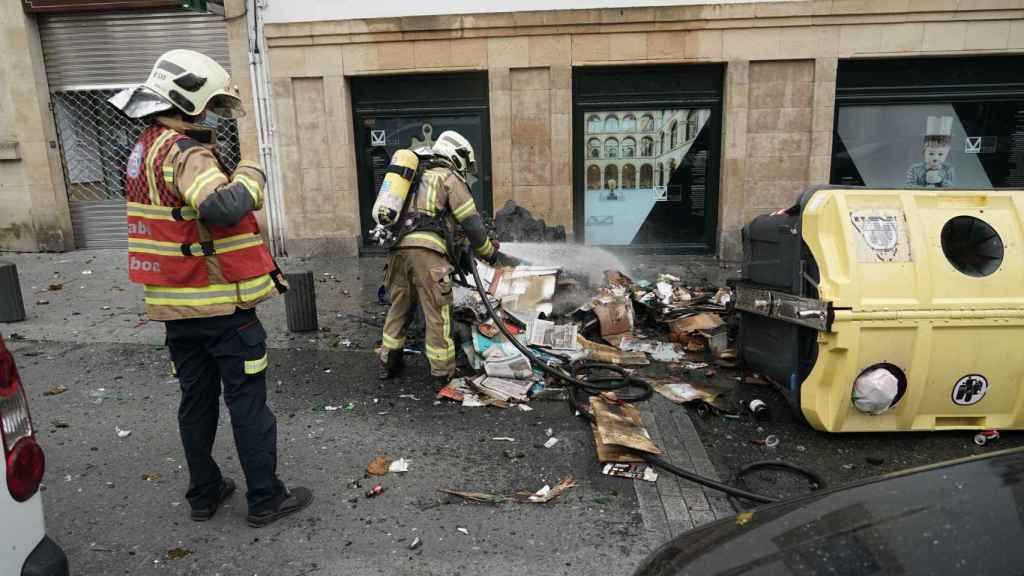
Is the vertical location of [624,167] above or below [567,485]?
above

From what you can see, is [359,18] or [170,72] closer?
[170,72]

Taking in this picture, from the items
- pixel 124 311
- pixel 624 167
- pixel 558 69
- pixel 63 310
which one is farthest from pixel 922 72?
pixel 63 310

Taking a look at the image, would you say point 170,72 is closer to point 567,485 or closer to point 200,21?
point 567,485

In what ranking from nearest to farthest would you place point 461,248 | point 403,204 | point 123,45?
point 403,204 < point 461,248 < point 123,45

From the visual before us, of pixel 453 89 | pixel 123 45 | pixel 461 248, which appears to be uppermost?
pixel 123 45

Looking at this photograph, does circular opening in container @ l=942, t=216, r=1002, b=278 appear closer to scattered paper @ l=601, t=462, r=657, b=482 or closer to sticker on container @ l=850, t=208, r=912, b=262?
sticker on container @ l=850, t=208, r=912, b=262

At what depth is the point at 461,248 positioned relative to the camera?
5207mm

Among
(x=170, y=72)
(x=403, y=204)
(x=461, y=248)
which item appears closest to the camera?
(x=170, y=72)

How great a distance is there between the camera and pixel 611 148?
9.70m

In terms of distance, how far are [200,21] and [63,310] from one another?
4789 mm

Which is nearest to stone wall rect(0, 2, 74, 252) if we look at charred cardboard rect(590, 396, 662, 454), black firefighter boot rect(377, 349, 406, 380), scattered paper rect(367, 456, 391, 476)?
black firefighter boot rect(377, 349, 406, 380)

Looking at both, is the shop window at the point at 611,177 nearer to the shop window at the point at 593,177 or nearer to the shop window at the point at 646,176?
the shop window at the point at 593,177

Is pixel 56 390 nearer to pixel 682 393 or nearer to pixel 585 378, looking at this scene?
pixel 585 378

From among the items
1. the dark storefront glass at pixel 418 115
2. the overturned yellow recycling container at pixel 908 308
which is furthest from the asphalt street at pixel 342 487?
the dark storefront glass at pixel 418 115
